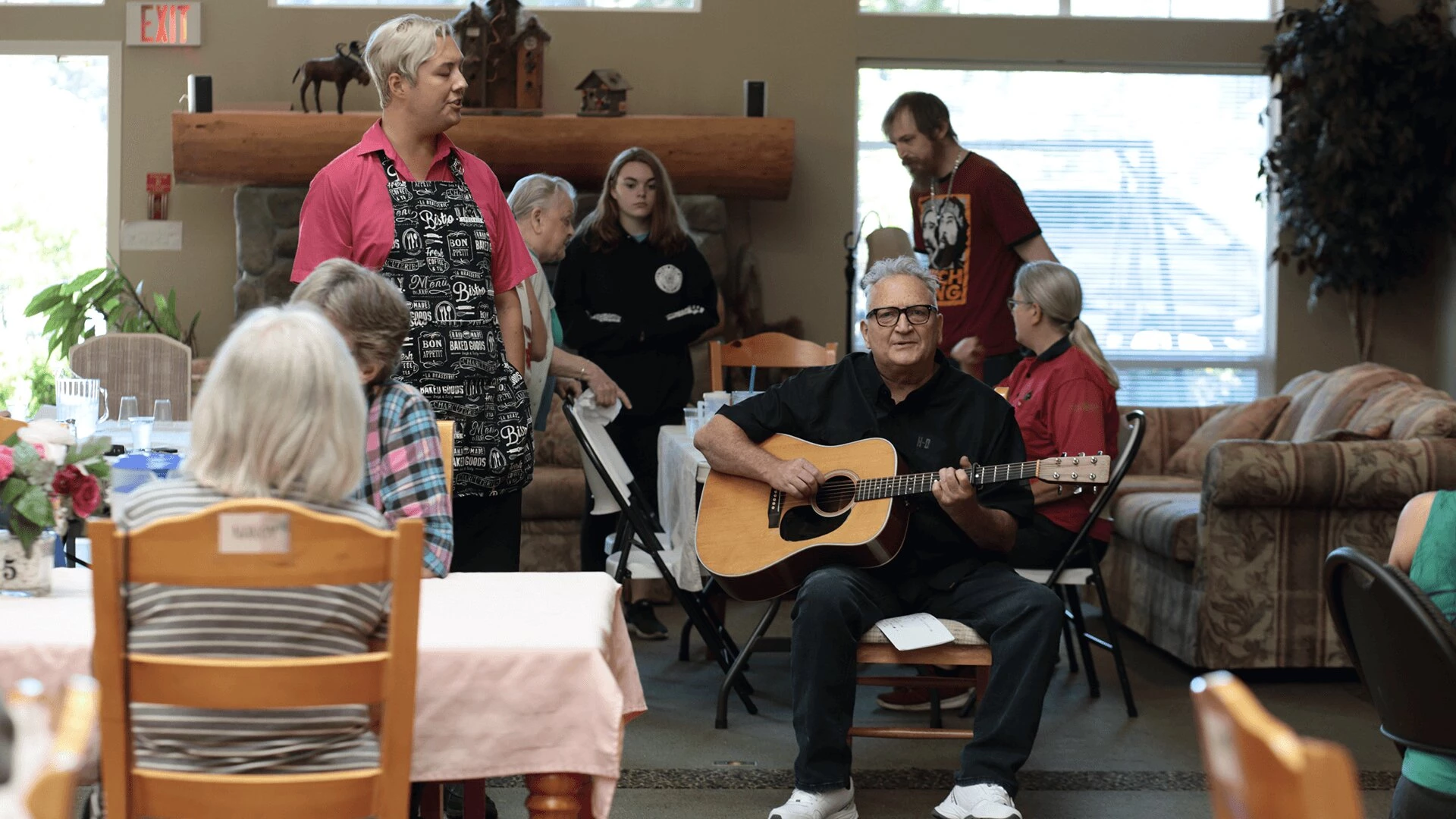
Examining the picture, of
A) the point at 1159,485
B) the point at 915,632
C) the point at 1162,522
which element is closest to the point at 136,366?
the point at 915,632

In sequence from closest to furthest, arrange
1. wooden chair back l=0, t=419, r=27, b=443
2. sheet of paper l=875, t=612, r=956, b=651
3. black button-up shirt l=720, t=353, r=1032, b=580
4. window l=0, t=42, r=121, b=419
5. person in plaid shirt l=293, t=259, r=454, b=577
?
person in plaid shirt l=293, t=259, r=454, b=577
wooden chair back l=0, t=419, r=27, b=443
sheet of paper l=875, t=612, r=956, b=651
black button-up shirt l=720, t=353, r=1032, b=580
window l=0, t=42, r=121, b=419

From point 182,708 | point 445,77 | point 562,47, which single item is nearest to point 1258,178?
point 562,47

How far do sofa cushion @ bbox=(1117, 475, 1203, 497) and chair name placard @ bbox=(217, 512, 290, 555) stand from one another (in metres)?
4.28

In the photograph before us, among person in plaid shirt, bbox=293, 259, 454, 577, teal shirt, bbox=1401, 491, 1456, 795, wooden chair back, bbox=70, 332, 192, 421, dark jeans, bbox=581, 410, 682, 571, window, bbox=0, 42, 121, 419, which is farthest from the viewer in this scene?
window, bbox=0, 42, 121, 419

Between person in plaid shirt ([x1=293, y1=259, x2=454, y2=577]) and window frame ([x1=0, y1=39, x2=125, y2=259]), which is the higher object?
window frame ([x1=0, y1=39, x2=125, y2=259])

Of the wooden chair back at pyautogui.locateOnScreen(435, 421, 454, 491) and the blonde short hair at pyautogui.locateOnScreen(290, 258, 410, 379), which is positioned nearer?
the blonde short hair at pyautogui.locateOnScreen(290, 258, 410, 379)

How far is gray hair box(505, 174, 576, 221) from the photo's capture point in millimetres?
4324

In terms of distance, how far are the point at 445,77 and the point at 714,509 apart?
1.14 meters

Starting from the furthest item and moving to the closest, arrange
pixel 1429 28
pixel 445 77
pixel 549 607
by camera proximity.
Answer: pixel 1429 28, pixel 445 77, pixel 549 607

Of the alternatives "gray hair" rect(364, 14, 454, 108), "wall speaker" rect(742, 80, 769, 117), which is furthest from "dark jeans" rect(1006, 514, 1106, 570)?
"wall speaker" rect(742, 80, 769, 117)

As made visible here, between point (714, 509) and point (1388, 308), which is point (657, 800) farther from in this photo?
point (1388, 308)

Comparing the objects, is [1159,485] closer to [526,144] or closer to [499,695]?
[526,144]

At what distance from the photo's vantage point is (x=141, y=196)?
22.6 feet

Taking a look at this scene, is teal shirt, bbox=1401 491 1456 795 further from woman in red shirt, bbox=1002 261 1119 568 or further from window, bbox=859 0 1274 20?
window, bbox=859 0 1274 20
